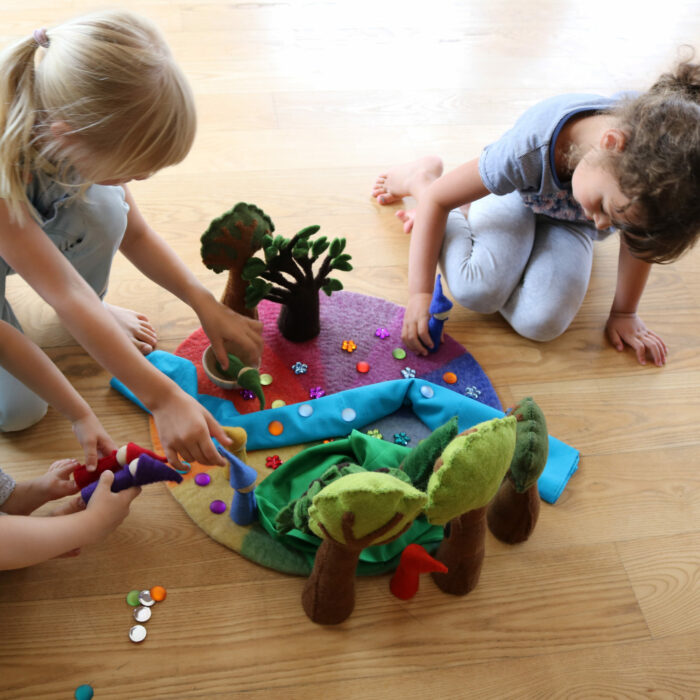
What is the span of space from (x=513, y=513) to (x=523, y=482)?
0.08 metres

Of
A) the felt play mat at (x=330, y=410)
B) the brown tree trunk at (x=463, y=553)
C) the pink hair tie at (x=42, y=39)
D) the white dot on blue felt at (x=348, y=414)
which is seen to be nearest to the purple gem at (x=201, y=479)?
the felt play mat at (x=330, y=410)

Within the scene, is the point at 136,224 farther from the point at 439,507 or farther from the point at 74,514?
the point at 439,507

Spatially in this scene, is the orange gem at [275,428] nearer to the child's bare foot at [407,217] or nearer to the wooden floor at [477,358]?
the wooden floor at [477,358]

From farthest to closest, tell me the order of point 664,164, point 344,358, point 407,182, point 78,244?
point 407,182 < point 344,358 < point 78,244 < point 664,164

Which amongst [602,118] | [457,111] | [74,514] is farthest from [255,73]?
[74,514]

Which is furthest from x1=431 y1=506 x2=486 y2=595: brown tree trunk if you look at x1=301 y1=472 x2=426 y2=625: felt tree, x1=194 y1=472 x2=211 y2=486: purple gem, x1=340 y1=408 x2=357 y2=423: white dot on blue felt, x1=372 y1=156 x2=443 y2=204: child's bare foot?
x1=372 y1=156 x2=443 y2=204: child's bare foot

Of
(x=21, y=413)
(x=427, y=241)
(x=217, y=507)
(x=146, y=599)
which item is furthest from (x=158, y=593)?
(x=427, y=241)

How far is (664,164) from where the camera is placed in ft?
2.58

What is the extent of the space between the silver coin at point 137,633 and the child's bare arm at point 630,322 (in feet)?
2.94

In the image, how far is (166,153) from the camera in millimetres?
712

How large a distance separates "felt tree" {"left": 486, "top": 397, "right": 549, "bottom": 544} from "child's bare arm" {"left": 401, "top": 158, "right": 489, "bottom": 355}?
0.29 meters

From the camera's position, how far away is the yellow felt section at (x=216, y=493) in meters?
0.92

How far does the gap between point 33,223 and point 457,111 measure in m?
1.10

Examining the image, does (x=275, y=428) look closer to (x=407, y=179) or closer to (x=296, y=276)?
(x=296, y=276)
